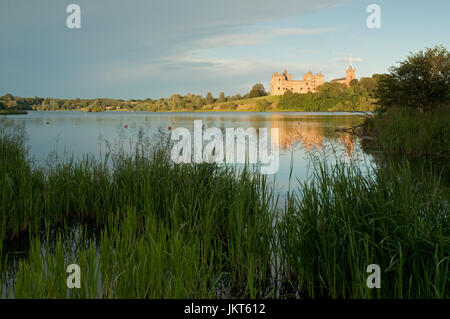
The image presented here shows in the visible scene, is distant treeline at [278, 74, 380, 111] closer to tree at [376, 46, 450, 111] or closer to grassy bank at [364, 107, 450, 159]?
tree at [376, 46, 450, 111]

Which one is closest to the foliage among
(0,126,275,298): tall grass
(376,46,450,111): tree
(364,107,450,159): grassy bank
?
(376,46,450,111): tree

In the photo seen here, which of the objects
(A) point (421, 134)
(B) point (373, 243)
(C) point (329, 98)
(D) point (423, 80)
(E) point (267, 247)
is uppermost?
(C) point (329, 98)

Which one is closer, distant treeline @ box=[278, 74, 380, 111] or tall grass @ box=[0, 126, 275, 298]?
tall grass @ box=[0, 126, 275, 298]

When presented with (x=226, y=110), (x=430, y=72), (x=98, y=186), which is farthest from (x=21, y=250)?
(x=226, y=110)

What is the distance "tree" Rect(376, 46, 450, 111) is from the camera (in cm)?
1980

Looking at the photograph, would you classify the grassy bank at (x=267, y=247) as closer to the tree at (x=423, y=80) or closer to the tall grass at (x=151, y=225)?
the tall grass at (x=151, y=225)

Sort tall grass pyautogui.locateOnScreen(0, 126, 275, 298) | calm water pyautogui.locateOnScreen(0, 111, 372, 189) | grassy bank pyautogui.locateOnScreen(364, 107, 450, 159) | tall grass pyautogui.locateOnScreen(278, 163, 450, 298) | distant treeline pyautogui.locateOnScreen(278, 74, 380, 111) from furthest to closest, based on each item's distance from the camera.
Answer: distant treeline pyautogui.locateOnScreen(278, 74, 380, 111), grassy bank pyautogui.locateOnScreen(364, 107, 450, 159), calm water pyautogui.locateOnScreen(0, 111, 372, 189), tall grass pyautogui.locateOnScreen(0, 126, 275, 298), tall grass pyautogui.locateOnScreen(278, 163, 450, 298)

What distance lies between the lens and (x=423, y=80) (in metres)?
20.2

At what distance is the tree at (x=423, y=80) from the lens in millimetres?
19797

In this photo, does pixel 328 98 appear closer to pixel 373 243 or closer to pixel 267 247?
pixel 267 247

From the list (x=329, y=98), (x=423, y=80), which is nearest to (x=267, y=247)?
(x=423, y=80)

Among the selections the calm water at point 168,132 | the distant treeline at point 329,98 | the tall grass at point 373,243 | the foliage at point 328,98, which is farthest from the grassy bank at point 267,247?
the foliage at point 328,98

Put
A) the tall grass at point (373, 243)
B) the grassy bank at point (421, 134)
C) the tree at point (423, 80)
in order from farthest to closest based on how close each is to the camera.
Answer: the tree at point (423, 80) < the grassy bank at point (421, 134) < the tall grass at point (373, 243)
